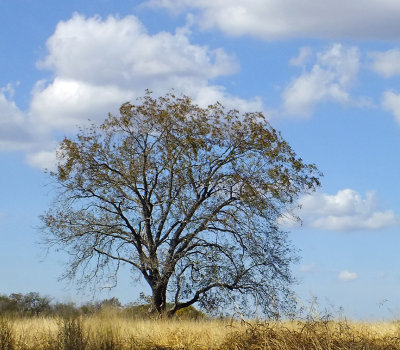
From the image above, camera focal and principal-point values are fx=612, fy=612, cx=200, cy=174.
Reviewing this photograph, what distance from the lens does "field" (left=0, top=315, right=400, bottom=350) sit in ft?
34.2

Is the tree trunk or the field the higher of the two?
the tree trunk

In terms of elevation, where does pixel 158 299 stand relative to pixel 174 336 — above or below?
above

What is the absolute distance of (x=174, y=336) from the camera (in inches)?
456

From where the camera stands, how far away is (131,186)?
74.1 feet

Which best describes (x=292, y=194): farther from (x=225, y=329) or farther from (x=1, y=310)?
(x=1, y=310)

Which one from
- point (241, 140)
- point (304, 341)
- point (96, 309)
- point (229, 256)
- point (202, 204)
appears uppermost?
point (241, 140)

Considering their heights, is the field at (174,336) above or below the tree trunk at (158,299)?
below

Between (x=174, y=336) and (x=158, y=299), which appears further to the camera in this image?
(x=158, y=299)

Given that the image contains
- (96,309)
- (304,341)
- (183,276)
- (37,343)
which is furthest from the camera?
(183,276)

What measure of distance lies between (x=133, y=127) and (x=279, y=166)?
221 inches

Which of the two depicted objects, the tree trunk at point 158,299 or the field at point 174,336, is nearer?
the field at point 174,336

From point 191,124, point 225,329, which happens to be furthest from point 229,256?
point 225,329

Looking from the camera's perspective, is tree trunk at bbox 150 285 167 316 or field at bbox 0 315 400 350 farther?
tree trunk at bbox 150 285 167 316

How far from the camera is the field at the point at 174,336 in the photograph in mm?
10438
